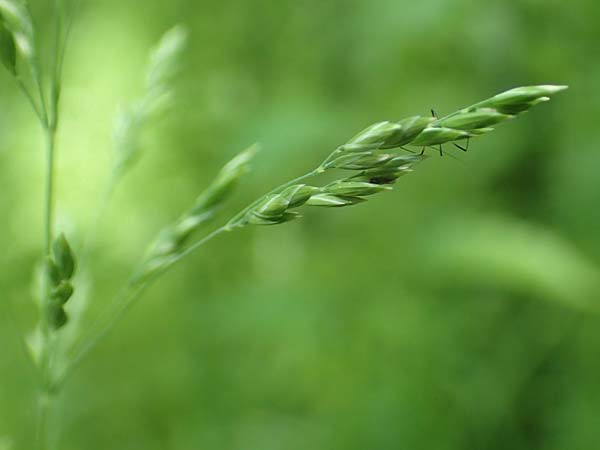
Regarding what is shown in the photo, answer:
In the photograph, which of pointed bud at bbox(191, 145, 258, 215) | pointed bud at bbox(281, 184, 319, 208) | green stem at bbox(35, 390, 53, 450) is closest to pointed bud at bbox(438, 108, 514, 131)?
Answer: pointed bud at bbox(281, 184, 319, 208)

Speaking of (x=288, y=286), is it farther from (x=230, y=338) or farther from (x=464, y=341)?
(x=464, y=341)

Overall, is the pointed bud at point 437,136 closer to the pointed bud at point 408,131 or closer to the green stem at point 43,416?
the pointed bud at point 408,131

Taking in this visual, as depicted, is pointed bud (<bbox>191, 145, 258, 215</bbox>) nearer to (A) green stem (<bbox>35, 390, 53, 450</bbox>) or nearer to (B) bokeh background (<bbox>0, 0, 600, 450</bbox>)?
(A) green stem (<bbox>35, 390, 53, 450</bbox>)

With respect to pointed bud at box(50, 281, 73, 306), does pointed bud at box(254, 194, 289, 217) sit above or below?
above

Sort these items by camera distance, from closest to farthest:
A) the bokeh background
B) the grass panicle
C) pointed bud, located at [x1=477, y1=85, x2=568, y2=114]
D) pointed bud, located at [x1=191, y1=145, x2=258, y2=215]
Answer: pointed bud, located at [x1=477, y1=85, x2=568, y2=114]
pointed bud, located at [x1=191, y1=145, x2=258, y2=215]
the grass panicle
the bokeh background

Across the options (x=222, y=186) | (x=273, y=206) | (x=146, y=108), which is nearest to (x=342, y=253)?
(x=146, y=108)

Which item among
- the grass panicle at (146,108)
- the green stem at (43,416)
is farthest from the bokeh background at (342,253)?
the green stem at (43,416)

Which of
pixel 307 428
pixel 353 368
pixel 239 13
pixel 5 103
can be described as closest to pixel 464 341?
pixel 353 368
